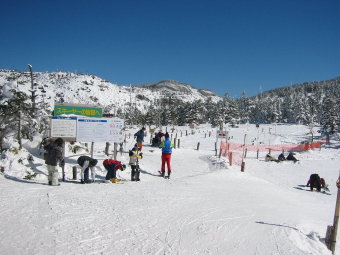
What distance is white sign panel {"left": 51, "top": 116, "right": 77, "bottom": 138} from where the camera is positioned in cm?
1169

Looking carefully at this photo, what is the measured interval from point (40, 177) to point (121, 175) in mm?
3264

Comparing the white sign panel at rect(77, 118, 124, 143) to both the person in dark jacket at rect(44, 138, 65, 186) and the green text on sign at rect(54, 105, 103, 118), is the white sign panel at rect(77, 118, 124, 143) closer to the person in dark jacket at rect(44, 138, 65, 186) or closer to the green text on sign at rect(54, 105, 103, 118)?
the green text on sign at rect(54, 105, 103, 118)

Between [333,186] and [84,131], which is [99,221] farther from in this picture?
[333,186]

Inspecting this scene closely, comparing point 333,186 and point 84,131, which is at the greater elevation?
point 84,131

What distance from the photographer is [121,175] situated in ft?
39.7

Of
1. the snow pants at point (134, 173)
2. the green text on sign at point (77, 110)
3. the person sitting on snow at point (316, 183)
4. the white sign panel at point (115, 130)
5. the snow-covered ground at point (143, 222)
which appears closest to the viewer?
the snow-covered ground at point (143, 222)

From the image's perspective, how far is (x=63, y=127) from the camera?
38.6 feet

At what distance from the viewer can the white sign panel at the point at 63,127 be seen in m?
11.7

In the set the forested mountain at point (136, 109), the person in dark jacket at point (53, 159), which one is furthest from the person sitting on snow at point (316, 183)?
the person in dark jacket at point (53, 159)

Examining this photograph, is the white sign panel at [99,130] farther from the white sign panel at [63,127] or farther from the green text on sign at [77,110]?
the green text on sign at [77,110]

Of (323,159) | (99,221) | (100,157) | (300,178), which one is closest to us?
(99,221)

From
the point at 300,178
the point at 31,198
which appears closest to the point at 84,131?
the point at 31,198

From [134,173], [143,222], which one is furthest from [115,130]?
[143,222]

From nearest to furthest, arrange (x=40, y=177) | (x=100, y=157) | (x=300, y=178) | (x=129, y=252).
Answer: (x=129, y=252) < (x=40, y=177) < (x=100, y=157) < (x=300, y=178)
